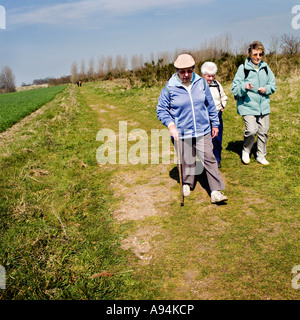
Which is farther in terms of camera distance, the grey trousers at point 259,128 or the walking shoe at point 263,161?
the walking shoe at point 263,161

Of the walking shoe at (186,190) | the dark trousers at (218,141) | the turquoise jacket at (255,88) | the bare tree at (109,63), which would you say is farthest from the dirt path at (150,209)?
the bare tree at (109,63)

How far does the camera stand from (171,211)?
4215 mm

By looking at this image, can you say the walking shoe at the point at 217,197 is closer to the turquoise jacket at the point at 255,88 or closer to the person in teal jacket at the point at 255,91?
the person in teal jacket at the point at 255,91

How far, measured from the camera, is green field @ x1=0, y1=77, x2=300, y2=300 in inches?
109

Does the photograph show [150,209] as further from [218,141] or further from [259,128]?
[259,128]

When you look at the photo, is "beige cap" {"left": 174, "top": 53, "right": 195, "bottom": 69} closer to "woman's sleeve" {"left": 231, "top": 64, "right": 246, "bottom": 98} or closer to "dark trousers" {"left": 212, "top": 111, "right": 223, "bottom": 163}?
"dark trousers" {"left": 212, "top": 111, "right": 223, "bottom": 163}

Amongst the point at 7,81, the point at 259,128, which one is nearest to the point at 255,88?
the point at 259,128

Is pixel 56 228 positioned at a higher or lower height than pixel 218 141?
lower

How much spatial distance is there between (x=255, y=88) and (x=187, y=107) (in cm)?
184

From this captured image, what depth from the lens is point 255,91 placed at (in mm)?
5203

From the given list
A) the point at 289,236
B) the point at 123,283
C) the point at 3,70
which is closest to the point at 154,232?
the point at 123,283

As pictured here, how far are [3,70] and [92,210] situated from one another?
12756cm

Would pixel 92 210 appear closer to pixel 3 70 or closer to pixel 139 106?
pixel 139 106

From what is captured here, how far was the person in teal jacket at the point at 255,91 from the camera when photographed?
5.04 metres
